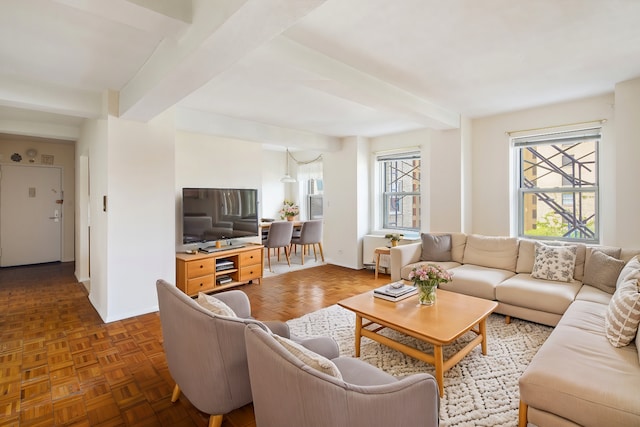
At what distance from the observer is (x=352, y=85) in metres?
2.66

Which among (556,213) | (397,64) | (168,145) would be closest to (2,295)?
(168,145)

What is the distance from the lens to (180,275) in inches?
155

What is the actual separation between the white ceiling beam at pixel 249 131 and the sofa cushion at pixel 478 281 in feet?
9.90

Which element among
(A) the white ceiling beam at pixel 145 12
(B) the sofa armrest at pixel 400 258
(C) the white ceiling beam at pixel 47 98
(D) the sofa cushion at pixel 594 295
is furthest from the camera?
(B) the sofa armrest at pixel 400 258

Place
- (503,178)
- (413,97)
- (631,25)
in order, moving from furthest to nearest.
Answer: (503,178), (413,97), (631,25)

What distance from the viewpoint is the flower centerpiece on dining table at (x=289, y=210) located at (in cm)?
711

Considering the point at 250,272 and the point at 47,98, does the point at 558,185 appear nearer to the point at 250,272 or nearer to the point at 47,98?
the point at 250,272

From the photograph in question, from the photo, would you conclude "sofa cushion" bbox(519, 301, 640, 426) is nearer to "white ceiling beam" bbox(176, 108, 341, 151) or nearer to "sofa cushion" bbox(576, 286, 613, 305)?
"sofa cushion" bbox(576, 286, 613, 305)

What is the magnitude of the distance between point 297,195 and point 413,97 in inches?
189

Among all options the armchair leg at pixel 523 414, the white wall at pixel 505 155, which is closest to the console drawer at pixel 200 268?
the armchair leg at pixel 523 414

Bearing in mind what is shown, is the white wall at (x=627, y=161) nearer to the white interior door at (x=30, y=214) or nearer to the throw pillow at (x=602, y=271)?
the throw pillow at (x=602, y=271)

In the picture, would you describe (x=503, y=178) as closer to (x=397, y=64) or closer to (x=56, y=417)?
(x=397, y=64)

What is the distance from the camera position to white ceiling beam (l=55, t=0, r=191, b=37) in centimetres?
150

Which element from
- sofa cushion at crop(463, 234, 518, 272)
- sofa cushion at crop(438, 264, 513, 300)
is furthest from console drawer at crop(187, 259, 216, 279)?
sofa cushion at crop(463, 234, 518, 272)
